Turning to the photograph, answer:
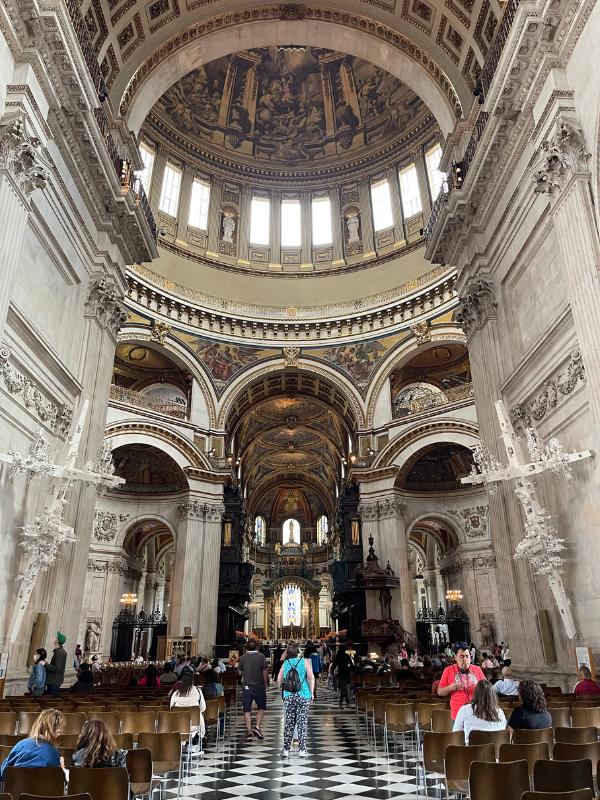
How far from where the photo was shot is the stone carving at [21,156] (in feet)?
28.3

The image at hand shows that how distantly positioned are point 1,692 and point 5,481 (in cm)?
308

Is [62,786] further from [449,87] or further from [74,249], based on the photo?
[449,87]

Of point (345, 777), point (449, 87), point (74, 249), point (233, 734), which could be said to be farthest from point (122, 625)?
point (449, 87)

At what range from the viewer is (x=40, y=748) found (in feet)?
12.1

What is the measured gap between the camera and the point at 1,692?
8383 millimetres

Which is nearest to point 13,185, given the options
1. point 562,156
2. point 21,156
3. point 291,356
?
point 21,156

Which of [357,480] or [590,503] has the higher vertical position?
[357,480]

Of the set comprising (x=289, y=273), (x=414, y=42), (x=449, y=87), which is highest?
(x=289, y=273)

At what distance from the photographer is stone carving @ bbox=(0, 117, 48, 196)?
28.3ft

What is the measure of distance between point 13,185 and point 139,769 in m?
7.98

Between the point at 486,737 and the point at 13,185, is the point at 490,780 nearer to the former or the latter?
the point at 486,737

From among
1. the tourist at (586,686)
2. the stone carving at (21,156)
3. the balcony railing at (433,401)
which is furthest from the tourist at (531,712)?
the balcony railing at (433,401)

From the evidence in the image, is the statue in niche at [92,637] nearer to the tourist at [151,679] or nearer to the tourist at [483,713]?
the tourist at [151,679]

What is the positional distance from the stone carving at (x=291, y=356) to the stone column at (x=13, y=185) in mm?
19543
